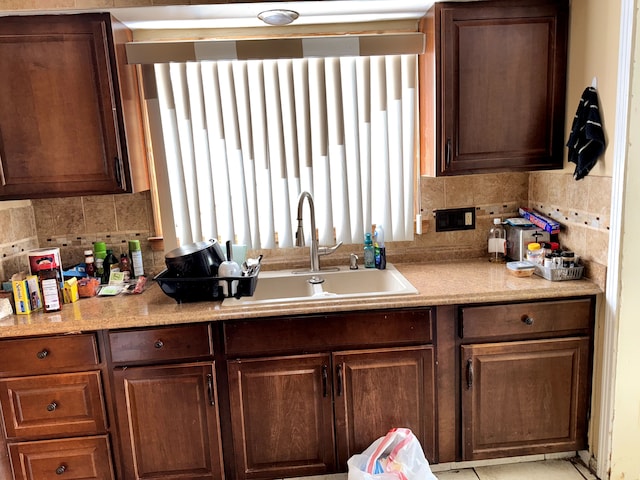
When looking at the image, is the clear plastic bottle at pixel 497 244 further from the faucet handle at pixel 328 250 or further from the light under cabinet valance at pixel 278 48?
the light under cabinet valance at pixel 278 48

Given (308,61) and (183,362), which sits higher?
(308,61)

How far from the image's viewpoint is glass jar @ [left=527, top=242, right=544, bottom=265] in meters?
2.10

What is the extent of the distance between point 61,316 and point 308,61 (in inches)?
61.1

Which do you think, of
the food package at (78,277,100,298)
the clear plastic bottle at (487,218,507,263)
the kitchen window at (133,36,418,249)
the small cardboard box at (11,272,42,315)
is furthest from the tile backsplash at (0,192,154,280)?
the clear plastic bottle at (487,218,507,263)

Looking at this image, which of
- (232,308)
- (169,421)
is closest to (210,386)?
(169,421)

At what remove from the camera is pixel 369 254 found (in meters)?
2.34

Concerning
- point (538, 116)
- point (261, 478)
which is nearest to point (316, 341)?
Result: point (261, 478)

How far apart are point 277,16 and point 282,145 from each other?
593mm

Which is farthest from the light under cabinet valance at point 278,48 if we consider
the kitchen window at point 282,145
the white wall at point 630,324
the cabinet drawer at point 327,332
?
the cabinet drawer at point 327,332

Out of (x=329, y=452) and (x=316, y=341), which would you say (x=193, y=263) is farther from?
(x=329, y=452)

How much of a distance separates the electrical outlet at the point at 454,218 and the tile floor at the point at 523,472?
113 cm

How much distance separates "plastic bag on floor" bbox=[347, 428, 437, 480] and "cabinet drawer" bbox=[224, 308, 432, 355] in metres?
0.38

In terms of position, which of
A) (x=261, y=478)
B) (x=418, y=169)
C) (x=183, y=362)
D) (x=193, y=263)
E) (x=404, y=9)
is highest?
(x=404, y=9)

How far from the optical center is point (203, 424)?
6.25 feet
